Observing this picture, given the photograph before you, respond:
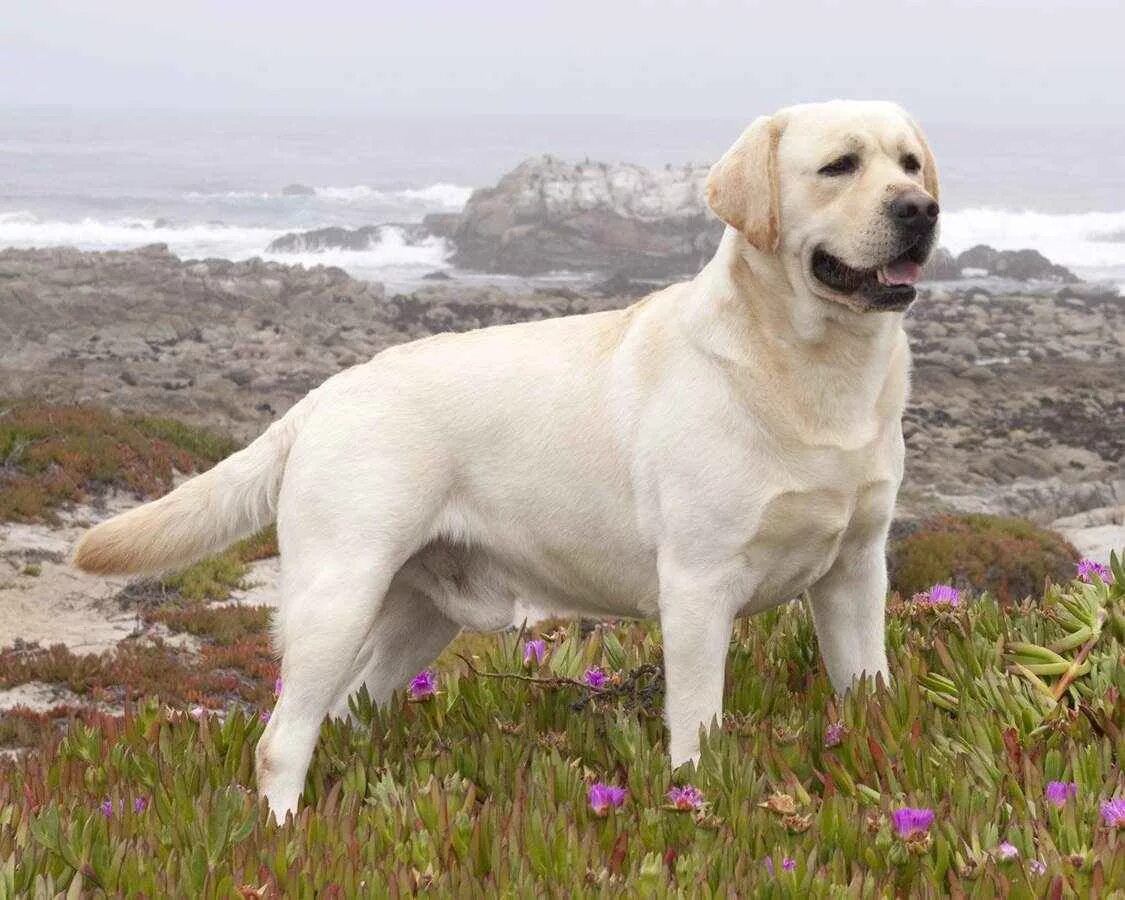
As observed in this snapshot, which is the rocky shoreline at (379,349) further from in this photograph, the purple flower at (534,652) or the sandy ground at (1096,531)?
the purple flower at (534,652)

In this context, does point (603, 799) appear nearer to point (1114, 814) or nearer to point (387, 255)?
point (1114, 814)

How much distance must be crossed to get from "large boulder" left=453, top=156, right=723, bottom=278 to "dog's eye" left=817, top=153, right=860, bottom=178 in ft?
168

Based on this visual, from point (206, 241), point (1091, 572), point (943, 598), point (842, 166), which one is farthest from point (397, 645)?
point (206, 241)

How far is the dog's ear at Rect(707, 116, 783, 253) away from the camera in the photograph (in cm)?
455

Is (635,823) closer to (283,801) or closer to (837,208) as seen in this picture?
(283,801)

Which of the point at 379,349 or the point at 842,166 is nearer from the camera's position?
the point at 842,166

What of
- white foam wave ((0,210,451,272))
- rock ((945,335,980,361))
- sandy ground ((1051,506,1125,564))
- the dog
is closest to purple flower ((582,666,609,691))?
the dog

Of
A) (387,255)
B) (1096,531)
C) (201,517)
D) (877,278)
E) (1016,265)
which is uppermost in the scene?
(877,278)

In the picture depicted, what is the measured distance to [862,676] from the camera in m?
4.99

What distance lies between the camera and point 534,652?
6.31 meters

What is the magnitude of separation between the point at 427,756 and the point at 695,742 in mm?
910

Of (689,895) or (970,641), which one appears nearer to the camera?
(689,895)

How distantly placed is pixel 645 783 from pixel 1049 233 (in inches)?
2875

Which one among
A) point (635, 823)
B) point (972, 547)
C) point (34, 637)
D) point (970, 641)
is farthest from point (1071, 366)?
point (635, 823)
